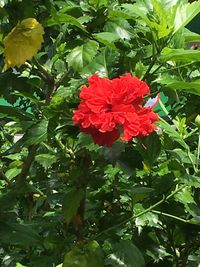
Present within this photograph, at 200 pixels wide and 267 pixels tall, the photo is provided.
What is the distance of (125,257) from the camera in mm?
1558

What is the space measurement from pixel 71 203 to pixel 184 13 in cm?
51

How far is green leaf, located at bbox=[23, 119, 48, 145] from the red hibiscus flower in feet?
0.65

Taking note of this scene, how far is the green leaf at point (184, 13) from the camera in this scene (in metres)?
1.45

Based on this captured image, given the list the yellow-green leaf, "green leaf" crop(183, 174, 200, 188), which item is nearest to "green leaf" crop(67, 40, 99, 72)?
the yellow-green leaf

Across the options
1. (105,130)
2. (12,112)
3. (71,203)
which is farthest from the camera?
(12,112)

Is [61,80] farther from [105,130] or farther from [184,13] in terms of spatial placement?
[105,130]

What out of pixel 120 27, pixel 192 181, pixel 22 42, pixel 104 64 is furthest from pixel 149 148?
pixel 22 42

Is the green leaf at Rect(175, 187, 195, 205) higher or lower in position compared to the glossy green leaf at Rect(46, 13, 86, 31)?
lower

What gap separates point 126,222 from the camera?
163cm

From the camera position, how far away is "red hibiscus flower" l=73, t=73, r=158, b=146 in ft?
4.17

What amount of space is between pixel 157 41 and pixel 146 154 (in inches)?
10.4

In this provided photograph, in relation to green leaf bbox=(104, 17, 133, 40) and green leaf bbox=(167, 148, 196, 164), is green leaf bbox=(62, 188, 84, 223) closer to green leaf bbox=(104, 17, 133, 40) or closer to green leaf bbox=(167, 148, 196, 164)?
green leaf bbox=(167, 148, 196, 164)

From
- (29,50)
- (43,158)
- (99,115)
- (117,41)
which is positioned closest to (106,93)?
(99,115)

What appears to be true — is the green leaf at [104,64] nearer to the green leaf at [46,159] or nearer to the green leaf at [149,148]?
the green leaf at [149,148]
